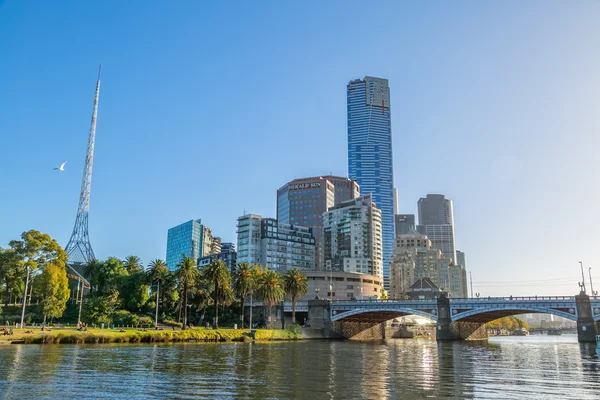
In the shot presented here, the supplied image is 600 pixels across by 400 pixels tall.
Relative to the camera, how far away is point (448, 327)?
121 m

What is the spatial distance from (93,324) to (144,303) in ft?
66.2

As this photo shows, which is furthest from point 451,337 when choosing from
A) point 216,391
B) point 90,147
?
point 90,147

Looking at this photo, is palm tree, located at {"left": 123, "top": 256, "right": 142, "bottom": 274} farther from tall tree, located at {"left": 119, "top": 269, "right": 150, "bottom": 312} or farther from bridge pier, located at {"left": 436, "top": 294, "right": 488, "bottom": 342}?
bridge pier, located at {"left": 436, "top": 294, "right": 488, "bottom": 342}

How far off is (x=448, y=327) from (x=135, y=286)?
79.0 metres

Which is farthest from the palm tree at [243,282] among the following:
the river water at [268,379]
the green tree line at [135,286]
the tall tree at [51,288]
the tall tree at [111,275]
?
the river water at [268,379]

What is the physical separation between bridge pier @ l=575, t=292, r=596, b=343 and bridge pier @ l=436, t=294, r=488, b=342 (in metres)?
27.2

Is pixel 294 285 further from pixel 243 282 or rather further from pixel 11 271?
pixel 11 271

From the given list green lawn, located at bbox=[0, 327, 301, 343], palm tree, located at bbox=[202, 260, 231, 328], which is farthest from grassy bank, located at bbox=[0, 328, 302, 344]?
palm tree, located at bbox=[202, 260, 231, 328]

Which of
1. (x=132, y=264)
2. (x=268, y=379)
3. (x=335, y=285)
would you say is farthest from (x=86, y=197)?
(x=268, y=379)

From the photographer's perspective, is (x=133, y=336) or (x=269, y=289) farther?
(x=269, y=289)

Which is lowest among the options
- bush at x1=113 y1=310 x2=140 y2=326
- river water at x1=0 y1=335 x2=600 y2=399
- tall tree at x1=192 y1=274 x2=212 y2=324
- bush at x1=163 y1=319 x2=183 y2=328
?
river water at x1=0 y1=335 x2=600 y2=399

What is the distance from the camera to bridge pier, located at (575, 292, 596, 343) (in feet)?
349

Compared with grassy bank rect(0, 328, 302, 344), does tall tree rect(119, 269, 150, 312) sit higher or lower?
higher

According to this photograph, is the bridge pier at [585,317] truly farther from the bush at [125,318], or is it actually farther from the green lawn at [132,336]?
the bush at [125,318]
